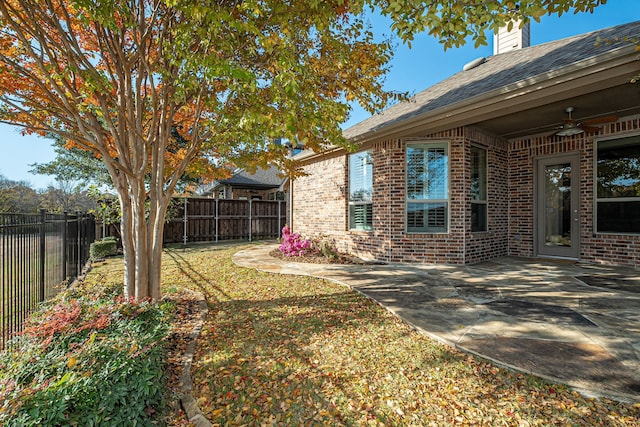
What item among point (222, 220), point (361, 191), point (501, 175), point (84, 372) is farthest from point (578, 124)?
point (222, 220)

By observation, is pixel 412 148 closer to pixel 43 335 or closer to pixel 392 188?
pixel 392 188

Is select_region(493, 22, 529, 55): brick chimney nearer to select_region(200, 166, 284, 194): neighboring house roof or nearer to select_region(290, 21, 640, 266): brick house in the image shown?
select_region(290, 21, 640, 266): brick house

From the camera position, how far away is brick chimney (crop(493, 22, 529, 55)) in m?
8.47

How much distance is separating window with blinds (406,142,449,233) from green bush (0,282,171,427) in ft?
18.1

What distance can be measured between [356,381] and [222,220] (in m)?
11.9

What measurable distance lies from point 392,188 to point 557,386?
504cm

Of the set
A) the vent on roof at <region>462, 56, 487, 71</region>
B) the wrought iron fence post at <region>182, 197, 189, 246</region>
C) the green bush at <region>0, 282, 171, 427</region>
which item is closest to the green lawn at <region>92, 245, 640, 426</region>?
the green bush at <region>0, 282, 171, 427</region>

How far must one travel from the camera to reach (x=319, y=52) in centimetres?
507

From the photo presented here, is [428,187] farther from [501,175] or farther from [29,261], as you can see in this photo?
[29,261]

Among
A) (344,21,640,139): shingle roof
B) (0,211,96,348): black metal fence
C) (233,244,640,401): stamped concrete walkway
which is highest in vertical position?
(344,21,640,139): shingle roof

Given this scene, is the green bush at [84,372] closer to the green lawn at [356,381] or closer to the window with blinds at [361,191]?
the green lawn at [356,381]

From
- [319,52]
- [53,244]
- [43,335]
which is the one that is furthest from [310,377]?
[319,52]

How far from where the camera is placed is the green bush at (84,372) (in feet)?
5.25

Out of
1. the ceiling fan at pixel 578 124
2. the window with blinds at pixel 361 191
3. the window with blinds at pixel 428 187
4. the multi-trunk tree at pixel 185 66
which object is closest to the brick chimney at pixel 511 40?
the ceiling fan at pixel 578 124
